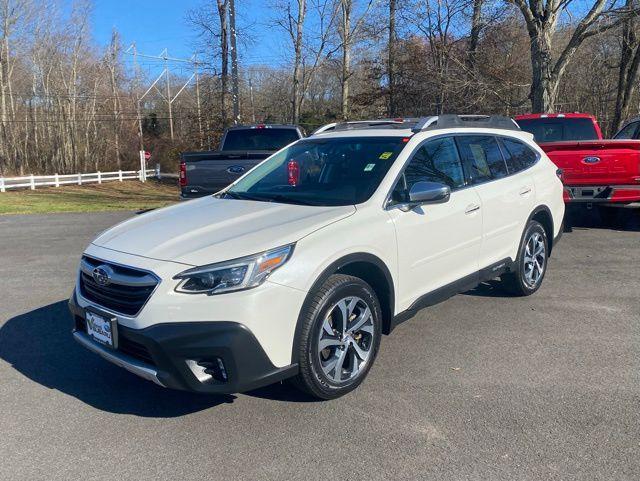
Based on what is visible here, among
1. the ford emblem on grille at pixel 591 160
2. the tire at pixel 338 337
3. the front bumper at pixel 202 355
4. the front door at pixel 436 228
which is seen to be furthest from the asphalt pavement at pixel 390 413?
the ford emblem on grille at pixel 591 160

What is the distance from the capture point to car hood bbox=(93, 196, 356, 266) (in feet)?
10.8

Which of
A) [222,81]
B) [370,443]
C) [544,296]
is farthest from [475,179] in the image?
[222,81]

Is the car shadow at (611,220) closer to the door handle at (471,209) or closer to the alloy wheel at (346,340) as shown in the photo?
the door handle at (471,209)

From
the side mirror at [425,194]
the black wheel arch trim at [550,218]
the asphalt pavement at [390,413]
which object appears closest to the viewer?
the asphalt pavement at [390,413]

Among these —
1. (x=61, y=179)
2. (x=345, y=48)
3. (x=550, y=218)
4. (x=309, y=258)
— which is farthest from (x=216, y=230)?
(x=61, y=179)

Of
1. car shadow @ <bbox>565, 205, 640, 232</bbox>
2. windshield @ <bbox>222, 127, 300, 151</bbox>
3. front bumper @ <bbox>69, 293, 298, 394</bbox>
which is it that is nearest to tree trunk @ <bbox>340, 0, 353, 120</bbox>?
windshield @ <bbox>222, 127, 300, 151</bbox>

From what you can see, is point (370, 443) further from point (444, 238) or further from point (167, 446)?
point (444, 238)

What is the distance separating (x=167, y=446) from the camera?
3.19 m

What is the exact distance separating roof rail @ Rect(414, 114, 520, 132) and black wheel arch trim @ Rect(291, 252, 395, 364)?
1373 mm

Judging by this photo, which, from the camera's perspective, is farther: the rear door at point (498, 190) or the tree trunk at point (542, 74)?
the tree trunk at point (542, 74)

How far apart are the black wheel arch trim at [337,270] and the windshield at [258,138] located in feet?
25.8

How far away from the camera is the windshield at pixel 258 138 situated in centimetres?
1154

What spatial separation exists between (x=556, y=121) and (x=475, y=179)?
6.97 meters

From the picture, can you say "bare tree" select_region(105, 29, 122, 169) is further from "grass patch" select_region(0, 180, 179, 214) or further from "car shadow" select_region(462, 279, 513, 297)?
"car shadow" select_region(462, 279, 513, 297)
